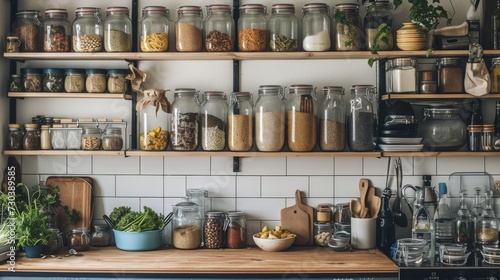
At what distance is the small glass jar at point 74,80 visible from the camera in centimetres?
364

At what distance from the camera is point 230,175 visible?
3824 millimetres

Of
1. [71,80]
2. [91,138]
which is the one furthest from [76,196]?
[71,80]

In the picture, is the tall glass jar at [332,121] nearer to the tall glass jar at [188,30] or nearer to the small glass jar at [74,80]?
the tall glass jar at [188,30]

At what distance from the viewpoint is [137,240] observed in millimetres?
3543

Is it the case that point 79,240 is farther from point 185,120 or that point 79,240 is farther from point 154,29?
point 154,29

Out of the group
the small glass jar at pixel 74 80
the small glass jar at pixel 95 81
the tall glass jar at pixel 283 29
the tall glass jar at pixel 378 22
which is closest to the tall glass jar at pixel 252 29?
the tall glass jar at pixel 283 29

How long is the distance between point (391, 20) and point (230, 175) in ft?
4.18

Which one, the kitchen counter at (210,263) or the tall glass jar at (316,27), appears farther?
the tall glass jar at (316,27)

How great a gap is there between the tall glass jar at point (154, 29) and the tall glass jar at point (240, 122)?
0.50 meters

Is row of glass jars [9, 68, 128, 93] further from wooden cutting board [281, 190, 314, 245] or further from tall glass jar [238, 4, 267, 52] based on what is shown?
wooden cutting board [281, 190, 314, 245]

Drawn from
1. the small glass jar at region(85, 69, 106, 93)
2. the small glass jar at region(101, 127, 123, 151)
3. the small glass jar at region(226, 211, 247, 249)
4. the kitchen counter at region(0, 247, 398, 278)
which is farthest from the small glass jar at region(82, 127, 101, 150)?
the small glass jar at region(226, 211, 247, 249)

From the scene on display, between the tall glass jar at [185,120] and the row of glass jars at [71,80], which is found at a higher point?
the row of glass jars at [71,80]

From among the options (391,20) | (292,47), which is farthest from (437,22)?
(292,47)

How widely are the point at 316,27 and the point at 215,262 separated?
4.60ft
